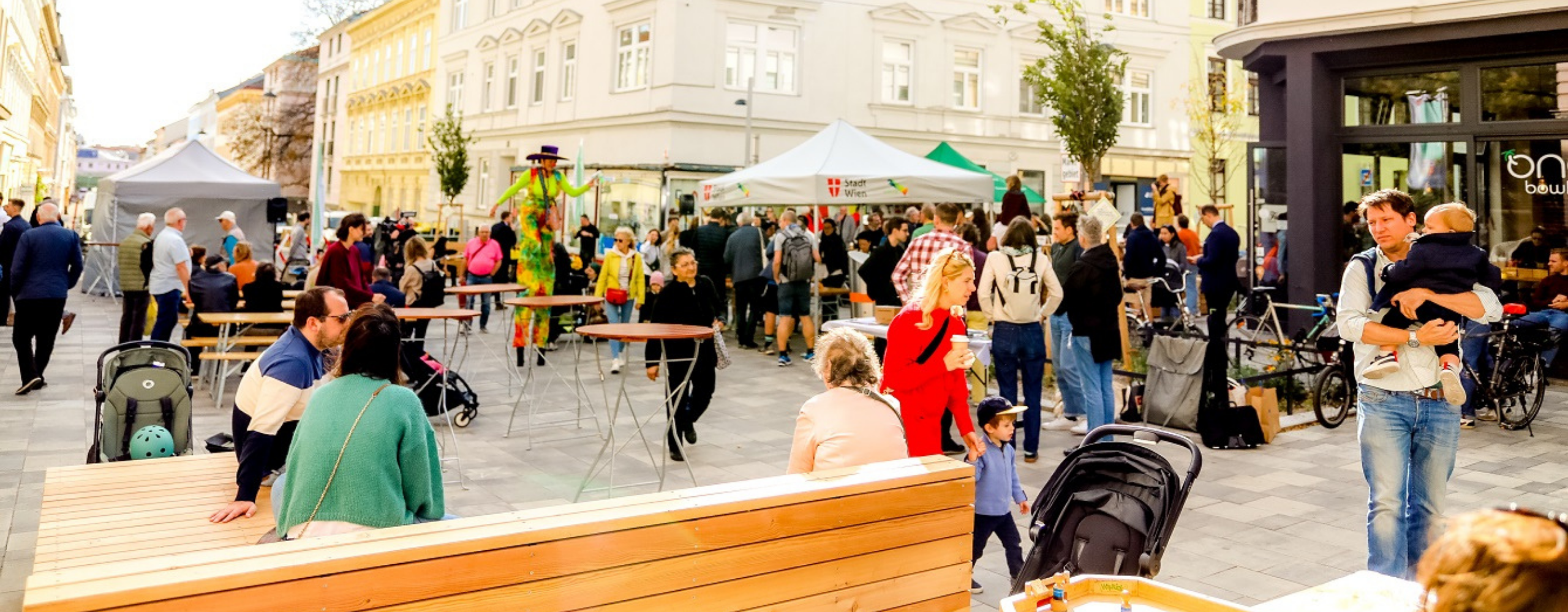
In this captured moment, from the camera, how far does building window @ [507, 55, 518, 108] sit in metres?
34.8

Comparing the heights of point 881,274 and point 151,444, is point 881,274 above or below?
above

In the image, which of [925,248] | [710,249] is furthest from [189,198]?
[925,248]

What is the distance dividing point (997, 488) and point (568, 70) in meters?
28.5

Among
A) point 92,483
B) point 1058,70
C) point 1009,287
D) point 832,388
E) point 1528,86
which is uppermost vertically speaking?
point 1058,70

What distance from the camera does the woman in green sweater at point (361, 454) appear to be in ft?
11.8

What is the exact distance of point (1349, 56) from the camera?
1334cm

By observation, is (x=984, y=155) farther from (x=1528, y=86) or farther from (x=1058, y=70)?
(x=1528, y=86)

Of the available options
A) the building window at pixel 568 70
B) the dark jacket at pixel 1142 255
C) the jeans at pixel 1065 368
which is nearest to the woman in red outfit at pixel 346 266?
the jeans at pixel 1065 368

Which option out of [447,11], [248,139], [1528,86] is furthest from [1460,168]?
[248,139]

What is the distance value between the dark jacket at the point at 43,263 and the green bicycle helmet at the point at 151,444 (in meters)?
5.60

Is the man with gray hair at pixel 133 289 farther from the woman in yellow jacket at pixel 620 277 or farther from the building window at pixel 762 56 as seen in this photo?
the building window at pixel 762 56

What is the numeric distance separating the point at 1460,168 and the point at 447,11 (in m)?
36.7

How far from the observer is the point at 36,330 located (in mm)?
10570

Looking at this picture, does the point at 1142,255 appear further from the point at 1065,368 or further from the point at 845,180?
the point at 1065,368
